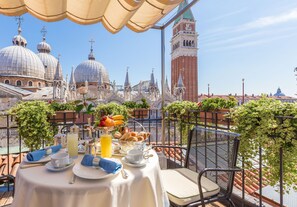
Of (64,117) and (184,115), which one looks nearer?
(64,117)

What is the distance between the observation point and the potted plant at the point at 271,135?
1.58 m

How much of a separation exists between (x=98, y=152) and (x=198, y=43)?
45.2 metres

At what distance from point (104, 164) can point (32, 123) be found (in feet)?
6.49

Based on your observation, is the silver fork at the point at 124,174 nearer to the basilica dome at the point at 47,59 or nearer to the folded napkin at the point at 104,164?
the folded napkin at the point at 104,164

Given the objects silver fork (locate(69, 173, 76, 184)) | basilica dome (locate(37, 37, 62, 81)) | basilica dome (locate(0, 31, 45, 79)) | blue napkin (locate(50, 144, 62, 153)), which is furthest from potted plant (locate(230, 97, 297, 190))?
basilica dome (locate(37, 37, 62, 81))

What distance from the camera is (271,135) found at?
5.47 ft

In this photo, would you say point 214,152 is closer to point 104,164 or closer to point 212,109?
point 104,164

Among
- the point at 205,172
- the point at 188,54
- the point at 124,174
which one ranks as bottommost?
the point at 205,172

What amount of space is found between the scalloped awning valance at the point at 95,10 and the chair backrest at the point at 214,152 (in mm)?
1423

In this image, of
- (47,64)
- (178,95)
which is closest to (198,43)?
(178,95)

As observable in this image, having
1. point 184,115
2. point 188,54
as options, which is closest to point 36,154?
point 184,115

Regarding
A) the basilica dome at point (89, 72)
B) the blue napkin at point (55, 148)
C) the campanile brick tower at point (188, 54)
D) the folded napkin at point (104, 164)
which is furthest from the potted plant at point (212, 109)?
the campanile brick tower at point (188, 54)

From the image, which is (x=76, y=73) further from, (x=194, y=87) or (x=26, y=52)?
(x=194, y=87)

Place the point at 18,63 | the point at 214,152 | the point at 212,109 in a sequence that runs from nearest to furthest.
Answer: the point at 214,152
the point at 212,109
the point at 18,63
